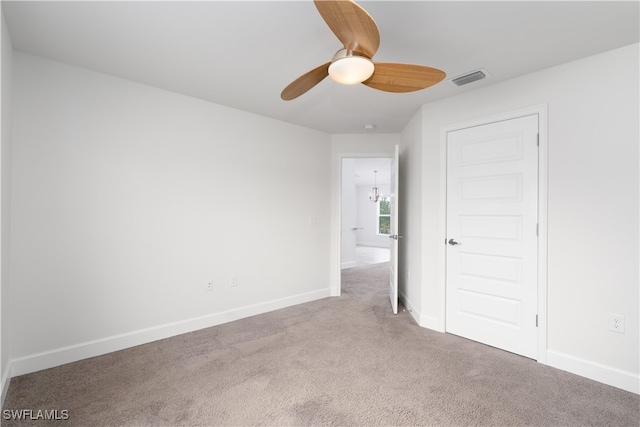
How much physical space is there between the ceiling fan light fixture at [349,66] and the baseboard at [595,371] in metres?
2.59

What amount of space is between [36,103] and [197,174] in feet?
4.24

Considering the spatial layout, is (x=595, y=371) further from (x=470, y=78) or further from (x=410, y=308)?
(x=470, y=78)

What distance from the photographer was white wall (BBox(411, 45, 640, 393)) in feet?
6.86

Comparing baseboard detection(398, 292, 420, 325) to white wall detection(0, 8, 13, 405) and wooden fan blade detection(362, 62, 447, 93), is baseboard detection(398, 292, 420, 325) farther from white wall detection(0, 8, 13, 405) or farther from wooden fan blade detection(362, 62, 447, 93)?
white wall detection(0, 8, 13, 405)

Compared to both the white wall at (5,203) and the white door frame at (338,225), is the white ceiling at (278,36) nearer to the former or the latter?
the white wall at (5,203)

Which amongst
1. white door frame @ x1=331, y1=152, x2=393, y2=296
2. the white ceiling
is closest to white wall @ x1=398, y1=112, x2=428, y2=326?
white door frame @ x1=331, y1=152, x2=393, y2=296

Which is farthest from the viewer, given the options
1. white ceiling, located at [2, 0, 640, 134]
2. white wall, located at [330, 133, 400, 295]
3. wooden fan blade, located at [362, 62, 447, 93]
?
white wall, located at [330, 133, 400, 295]

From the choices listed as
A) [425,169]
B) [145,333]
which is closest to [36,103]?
[145,333]

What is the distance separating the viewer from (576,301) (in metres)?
2.30

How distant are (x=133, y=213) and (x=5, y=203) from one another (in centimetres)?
84

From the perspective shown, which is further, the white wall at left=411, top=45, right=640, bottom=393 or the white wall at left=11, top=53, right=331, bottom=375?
the white wall at left=11, top=53, right=331, bottom=375

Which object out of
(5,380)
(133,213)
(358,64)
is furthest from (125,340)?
(358,64)

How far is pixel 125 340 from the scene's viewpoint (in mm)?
2664

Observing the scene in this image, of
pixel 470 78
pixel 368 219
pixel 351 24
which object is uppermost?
pixel 470 78
